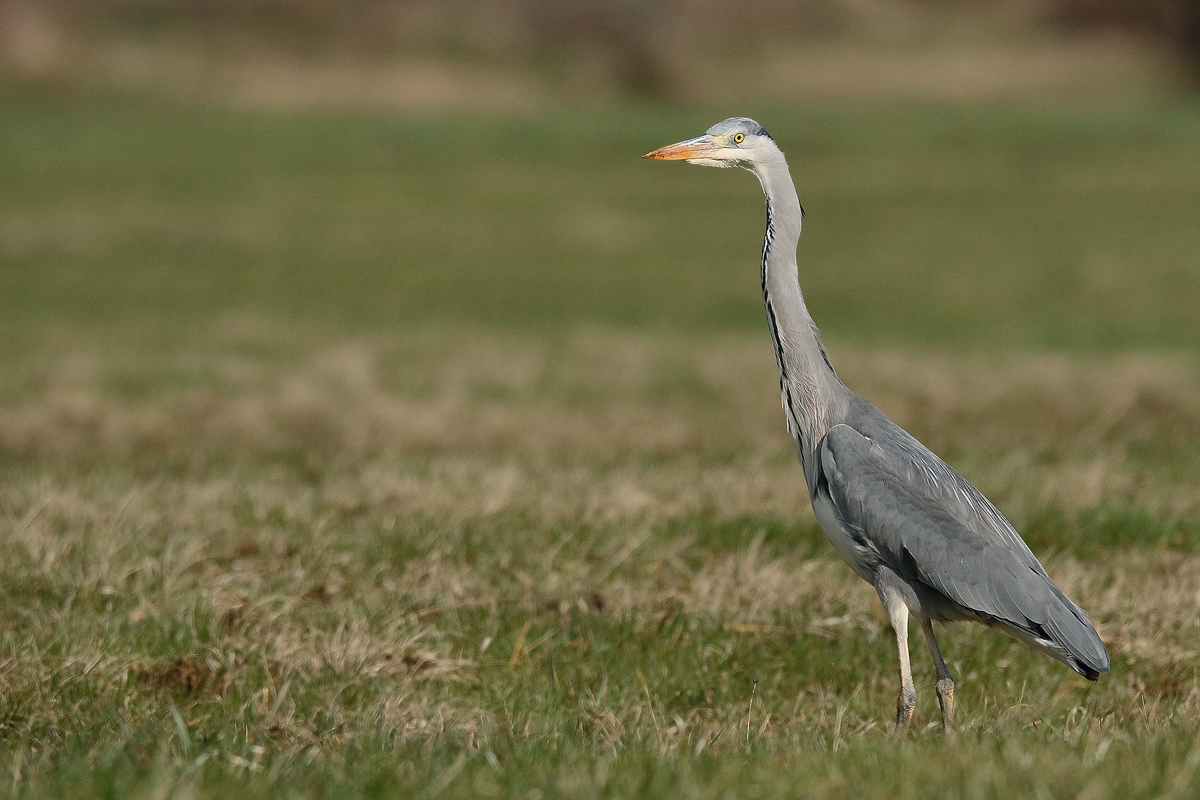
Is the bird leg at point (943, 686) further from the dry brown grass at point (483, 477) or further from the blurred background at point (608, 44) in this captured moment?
the blurred background at point (608, 44)

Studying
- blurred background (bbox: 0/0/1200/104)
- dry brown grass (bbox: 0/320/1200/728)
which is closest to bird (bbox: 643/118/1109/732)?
dry brown grass (bbox: 0/320/1200/728)

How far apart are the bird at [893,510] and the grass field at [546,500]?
38cm

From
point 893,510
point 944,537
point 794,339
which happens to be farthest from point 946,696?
point 794,339

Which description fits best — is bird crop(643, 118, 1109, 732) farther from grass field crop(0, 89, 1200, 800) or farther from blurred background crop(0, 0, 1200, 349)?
blurred background crop(0, 0, 1200, 349)

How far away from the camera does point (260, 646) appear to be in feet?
16.8

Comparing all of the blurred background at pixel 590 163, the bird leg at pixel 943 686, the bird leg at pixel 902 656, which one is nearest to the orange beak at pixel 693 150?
the bird leg at pixel 902 656

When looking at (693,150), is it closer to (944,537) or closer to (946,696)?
(944,537)

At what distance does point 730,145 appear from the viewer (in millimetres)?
5445

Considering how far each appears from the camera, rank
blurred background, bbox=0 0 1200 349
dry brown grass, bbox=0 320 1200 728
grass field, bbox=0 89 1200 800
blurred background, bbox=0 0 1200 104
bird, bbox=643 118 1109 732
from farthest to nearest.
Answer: blurred background, bbox=0 0 1200 104 → blurred background, bbox=0 0 1200 349 → dry brown grass, bbox=0 320 1200 728 → bird, bbox=643 118 1109 732 → grass field, bbox=0 89 1200 800

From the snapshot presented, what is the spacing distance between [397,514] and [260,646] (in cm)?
197

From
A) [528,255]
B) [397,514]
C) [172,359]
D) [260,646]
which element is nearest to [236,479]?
[397,514]

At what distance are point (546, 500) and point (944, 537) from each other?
9.74ft

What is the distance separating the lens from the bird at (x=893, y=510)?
473 cm

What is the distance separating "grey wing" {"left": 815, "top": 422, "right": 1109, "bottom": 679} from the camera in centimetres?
469
